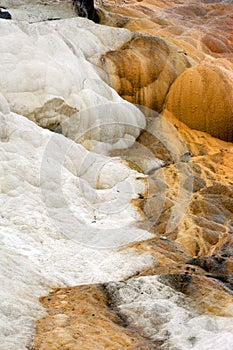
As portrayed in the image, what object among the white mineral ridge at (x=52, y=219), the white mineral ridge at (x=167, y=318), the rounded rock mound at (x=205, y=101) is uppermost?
the white mineral ridge at (x=167, y=318)

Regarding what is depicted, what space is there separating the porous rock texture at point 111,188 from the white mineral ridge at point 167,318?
14mm

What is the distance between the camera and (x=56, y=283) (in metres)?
4.48

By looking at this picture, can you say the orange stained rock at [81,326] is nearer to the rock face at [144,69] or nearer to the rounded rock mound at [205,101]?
the rock face at [144,69]

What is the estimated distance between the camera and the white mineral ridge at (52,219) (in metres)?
4.08

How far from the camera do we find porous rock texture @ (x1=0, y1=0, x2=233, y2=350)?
3773mm

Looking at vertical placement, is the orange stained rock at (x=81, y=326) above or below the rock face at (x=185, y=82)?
above

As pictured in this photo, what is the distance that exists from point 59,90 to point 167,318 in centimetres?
541

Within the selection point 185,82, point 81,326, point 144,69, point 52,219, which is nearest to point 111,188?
point 52,219

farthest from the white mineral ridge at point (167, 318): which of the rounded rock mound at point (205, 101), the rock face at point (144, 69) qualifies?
the rounded rock mound at point (205, 101)

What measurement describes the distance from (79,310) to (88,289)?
0.52 meters

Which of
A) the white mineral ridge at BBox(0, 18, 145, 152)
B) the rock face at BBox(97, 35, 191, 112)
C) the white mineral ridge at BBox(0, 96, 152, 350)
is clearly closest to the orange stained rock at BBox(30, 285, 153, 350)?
the white mineral ridge at BBox(0, 96, 152, 350)

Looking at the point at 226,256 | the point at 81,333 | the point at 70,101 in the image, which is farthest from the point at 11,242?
the point at 70,101

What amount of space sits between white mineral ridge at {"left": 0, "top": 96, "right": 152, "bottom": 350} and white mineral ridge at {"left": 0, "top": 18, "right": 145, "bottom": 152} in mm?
690

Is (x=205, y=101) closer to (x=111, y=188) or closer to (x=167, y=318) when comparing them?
(x=111, y=188)
